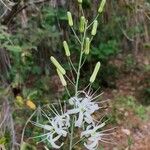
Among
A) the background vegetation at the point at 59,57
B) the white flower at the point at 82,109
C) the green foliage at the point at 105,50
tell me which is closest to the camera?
the white flower at the point at 82,109

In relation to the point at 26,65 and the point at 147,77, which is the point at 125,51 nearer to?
the point at 147,77

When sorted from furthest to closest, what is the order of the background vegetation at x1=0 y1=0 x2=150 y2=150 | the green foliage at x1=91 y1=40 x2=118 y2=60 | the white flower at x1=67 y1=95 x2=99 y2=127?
the green foliage at x1=91 y1=40 x2=118 y2=60, the background vegetation at x1=0 y1=0 x2=150 y2=150, the white flower at x1=67 y1=95 x2=99 y2=127

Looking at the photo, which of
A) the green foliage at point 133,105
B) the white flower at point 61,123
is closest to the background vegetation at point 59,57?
the green foliage at point 133,105

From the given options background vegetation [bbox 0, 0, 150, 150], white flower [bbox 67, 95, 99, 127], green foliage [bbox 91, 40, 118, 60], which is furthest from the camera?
green foliage [bbox 91, 40, 118, 60]

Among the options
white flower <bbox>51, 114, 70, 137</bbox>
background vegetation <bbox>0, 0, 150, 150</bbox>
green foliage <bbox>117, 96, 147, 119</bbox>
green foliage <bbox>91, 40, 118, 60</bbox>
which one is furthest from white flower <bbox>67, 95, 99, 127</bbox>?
green foliage <bbox>117, 96, 147, 119</bbox>

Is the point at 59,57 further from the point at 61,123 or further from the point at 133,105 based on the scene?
the point at 61,123

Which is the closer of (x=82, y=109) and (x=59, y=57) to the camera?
(x=82, y=109)

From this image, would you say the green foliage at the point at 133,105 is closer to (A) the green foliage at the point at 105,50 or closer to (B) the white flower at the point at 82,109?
(A) the green foliage at the point at 105,50

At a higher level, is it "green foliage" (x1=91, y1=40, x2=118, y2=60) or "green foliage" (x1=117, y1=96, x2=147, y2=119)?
"green foliage" (x1=91, y1=40, x2=118, y2=60)

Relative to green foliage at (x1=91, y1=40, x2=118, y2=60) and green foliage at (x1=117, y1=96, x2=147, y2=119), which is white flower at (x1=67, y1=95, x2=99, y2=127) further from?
green foliage at (x1=117, y1=96, x2=147, y2=119)

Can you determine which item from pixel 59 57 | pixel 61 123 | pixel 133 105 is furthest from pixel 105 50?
pixel 61 123

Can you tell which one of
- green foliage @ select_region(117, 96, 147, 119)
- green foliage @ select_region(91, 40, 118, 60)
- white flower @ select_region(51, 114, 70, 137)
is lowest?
green foliage @ select_region(117, 96, 147, 119)
